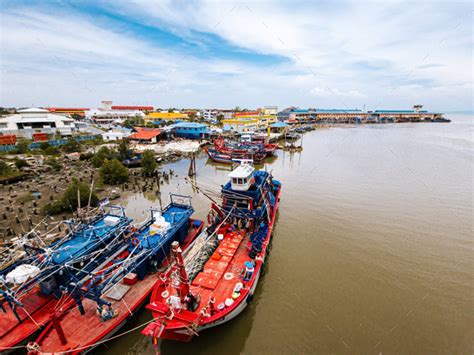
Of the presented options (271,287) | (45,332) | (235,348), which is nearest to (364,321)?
(271,287)

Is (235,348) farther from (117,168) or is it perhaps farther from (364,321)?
(117,168)

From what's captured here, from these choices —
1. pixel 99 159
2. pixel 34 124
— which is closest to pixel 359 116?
pixel 99 159

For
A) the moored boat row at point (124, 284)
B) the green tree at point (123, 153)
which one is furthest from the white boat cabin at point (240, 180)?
the green tree at point (123, 153)

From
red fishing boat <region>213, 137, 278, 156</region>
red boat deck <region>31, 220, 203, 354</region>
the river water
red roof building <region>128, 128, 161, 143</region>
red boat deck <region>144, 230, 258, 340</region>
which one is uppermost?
red roof building <region>128, 128, 161, 143</region>

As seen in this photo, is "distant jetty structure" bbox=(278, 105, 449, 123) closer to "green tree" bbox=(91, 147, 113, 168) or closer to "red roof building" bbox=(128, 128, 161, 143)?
"red roof building" bbox=(128, 128, 161, 143)

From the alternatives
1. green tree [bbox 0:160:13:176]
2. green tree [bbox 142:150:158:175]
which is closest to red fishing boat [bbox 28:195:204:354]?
green tree [bbox 142:150:158:175]

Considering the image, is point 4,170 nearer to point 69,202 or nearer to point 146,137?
point 69,202
